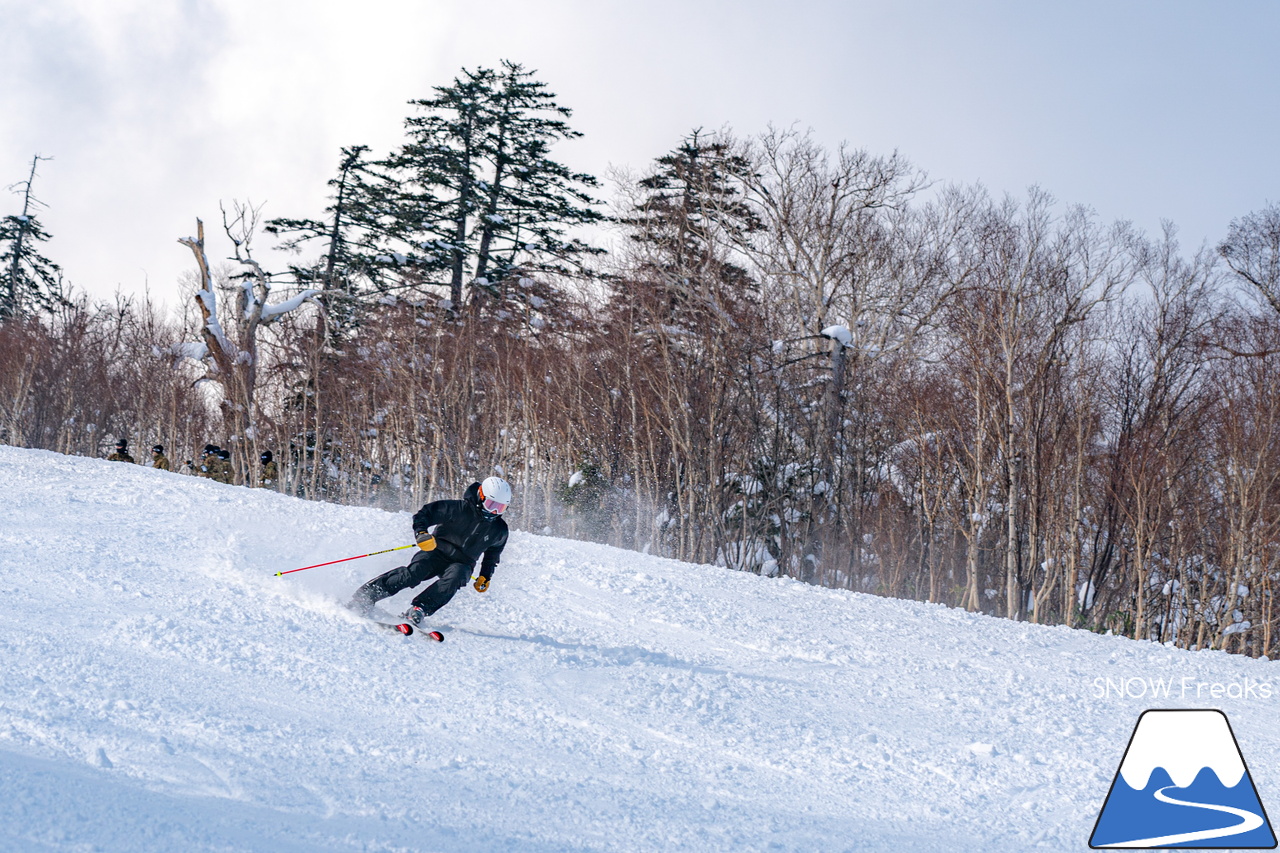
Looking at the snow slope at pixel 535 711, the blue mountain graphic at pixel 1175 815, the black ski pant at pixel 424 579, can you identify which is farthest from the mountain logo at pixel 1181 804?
the black ski pant at pixel 424 579

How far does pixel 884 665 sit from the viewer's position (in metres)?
7.60

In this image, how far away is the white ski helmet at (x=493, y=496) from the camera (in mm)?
7523

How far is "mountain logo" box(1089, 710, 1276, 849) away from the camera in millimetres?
4371

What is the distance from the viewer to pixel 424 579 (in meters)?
7.64

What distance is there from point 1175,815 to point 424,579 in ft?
18.4

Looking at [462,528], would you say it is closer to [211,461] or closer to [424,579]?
[424,579]

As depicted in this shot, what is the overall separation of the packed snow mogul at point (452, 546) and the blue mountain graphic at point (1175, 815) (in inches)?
187

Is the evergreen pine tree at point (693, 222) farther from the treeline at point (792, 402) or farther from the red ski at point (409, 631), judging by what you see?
the red ski at point (409, 631)

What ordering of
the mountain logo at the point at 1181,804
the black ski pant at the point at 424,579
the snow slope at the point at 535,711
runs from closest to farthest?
1. the snow slope at the point at 535,711
2. the mountain logo at the point at 1181,804
3. the black ski pant at the point at 424,579

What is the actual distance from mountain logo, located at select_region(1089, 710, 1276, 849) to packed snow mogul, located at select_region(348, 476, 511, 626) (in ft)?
15.6

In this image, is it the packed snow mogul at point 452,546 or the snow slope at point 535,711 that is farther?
the packed snow mogul at point 452,546

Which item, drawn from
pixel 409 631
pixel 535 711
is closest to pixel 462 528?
pixel 409 631

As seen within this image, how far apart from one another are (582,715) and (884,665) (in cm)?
310

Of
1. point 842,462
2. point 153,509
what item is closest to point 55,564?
point 153,509
